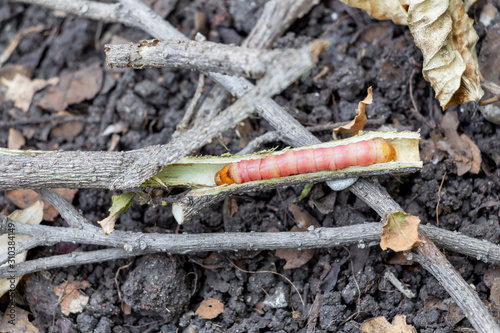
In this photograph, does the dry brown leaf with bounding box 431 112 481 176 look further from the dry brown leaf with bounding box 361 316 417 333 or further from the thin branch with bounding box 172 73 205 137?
the thin branch with bounding box 172 73 205 137

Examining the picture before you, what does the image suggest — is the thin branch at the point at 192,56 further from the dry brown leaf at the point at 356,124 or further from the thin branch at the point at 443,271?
the thin branch at the point at 443,271

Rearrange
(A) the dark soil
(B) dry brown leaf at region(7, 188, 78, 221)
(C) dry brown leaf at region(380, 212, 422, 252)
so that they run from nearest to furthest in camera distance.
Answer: (C) dry brown leaf at region(380, 212, 422, 252), (A) the dark soil, (B) dry brown leaf at region(7, 188, 78, 221)

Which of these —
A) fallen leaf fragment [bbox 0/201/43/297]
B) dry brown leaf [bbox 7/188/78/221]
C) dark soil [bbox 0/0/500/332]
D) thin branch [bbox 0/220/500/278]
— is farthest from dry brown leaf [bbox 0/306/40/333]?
dry brown leaf [bbox 7/188/78/221]

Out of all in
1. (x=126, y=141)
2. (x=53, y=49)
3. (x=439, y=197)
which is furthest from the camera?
(x=53, y=49)

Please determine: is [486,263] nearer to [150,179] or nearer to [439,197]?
[439,197]

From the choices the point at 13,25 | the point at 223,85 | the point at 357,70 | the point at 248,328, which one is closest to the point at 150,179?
the point at 223,85

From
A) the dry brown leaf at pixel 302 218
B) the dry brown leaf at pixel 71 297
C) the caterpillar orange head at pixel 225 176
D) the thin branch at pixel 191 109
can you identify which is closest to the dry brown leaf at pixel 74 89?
the thin branch at pixel 191 109

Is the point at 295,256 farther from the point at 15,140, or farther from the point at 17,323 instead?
the point at 15,140
